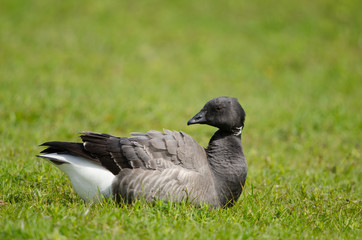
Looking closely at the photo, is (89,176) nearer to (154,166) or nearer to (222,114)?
(154,166)

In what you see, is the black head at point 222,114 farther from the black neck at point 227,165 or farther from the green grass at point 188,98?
the green grass at point 188,98

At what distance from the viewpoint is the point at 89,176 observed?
4336 millimetres

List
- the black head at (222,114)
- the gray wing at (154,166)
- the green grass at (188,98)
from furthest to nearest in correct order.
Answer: the black head at (222,114) < the gray wing at (154,166) < the green grass at (188,98)

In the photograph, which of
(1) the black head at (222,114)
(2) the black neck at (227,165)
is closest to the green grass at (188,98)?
(2) the black neck at (227,165)

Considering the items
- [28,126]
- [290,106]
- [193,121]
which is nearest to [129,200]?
[193,121]

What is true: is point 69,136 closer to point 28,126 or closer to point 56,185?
point 28,126

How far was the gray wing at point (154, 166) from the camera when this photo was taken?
13.8ft

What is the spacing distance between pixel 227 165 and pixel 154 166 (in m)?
0.93

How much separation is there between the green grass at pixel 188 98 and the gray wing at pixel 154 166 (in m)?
0.20

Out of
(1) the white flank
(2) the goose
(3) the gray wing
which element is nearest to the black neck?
(2) the goose

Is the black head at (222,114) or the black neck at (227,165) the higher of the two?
the black head at (222,114)

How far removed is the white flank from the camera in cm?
432

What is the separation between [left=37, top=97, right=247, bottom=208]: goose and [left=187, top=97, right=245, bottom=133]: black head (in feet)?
1.15

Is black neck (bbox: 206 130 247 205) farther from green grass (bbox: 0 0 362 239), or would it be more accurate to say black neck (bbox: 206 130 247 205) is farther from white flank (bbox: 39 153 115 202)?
white flank (bbox: 39 153 115 202)
